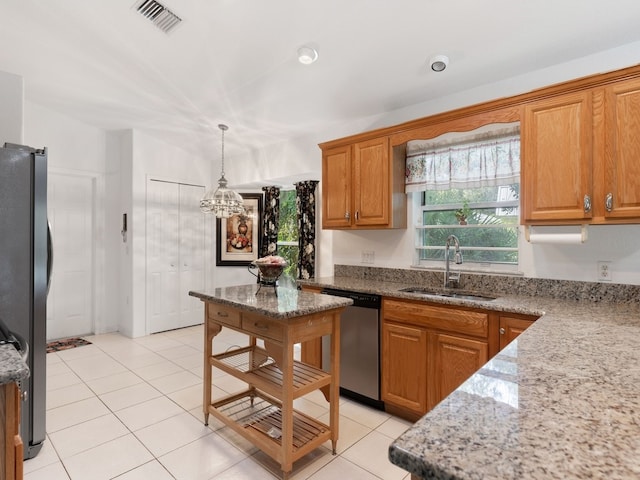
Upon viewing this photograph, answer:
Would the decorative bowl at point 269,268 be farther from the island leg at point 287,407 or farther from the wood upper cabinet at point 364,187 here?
the wood upper cabinet at point 364,187

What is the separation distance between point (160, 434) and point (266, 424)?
0.73 metres

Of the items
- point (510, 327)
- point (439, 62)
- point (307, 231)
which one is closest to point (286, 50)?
point (439, 62)

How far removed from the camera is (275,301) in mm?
2152

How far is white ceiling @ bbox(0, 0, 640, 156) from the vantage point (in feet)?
7.04

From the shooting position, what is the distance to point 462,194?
10.1 feet

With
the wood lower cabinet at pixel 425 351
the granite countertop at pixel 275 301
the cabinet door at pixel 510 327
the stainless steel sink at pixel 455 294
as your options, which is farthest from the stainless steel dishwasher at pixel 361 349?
the cabinet door at pixel 510 327

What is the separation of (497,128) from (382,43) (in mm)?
1105

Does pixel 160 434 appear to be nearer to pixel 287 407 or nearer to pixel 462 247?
pixel 287 407

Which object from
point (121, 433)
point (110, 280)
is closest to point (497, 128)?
point (121, 433)

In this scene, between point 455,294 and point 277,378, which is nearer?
point 277,378

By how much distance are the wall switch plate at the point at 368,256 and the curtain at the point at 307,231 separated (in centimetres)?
74

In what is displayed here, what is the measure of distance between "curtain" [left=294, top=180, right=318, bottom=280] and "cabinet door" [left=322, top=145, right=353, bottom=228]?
2.08 ft

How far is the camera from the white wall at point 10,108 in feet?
9.78

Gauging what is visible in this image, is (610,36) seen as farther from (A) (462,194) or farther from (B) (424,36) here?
(A) (462,194)
